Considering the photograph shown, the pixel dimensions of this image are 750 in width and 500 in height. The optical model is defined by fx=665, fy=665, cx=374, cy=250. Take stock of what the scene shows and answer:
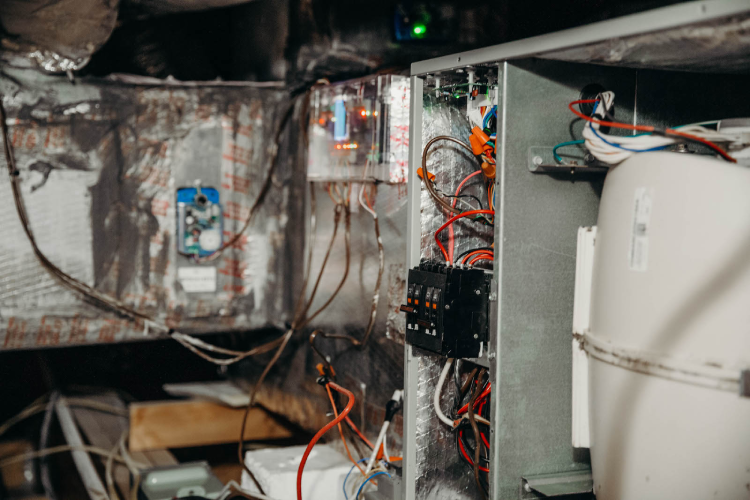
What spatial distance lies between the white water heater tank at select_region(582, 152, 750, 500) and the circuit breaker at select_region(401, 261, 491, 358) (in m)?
0.28

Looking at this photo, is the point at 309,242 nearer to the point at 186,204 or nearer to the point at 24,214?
the point at 186,204

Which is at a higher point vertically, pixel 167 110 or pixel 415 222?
pixel 167 110

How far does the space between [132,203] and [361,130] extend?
36.9 inches

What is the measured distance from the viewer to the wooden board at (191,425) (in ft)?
9.44

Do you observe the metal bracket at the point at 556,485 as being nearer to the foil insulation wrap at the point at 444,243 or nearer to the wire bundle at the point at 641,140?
the foil insulation wrap at the point at 444,243

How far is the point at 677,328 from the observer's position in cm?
107

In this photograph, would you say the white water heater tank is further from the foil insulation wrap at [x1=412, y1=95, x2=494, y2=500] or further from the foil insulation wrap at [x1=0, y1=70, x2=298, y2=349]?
the foil insulation wrap at [x1=0, y1=70, x2=298, y2=349]

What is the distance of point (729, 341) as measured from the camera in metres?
1.03

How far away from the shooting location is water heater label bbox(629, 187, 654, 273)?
1.12 m

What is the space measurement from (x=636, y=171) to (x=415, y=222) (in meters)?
0.54

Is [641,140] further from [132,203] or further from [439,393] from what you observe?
[132,203]

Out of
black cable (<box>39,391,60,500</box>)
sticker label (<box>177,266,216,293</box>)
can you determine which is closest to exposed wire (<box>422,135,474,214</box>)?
sticker label (<box>177,266,216,293</box>)

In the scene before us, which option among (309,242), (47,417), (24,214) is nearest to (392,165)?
(309,242)

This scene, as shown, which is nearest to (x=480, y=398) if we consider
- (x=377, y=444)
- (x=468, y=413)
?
(x=468, y=413)
